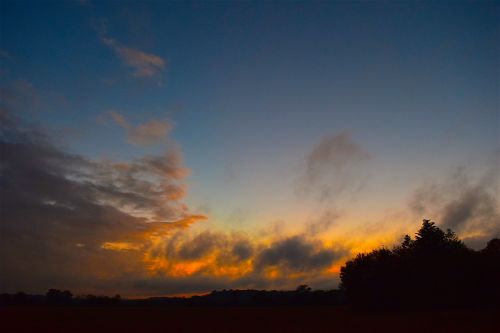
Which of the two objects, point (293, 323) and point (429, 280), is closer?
point (293, 323)

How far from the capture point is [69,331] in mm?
42719

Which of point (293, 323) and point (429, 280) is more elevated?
point (429, 280)

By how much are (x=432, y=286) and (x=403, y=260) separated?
656cm

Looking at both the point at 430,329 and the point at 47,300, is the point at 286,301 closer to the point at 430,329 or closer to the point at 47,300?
the point at 47,300

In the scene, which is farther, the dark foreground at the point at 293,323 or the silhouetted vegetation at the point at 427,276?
the silhouetted vegetation at the point at 427,276

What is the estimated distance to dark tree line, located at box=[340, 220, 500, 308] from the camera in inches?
2643

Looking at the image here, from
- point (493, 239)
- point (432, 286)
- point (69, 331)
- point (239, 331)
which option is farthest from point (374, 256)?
point (69, 331)

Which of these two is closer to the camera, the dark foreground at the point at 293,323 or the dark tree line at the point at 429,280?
the dark foreground at the point at 293,323

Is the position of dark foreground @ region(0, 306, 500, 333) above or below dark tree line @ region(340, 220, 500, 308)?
below

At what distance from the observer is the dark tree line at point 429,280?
67125 millimetres

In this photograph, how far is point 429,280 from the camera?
69.6 meters

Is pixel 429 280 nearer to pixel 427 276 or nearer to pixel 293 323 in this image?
pixel 427 276

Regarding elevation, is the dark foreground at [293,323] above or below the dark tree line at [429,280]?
below

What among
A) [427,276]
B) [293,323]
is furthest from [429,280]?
[293,323]
